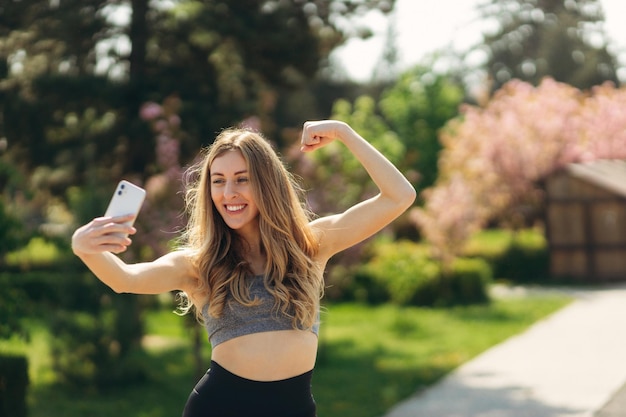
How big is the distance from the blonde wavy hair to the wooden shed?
1883cm

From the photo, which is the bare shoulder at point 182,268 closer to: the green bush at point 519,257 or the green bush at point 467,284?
the green bush at point 467,284

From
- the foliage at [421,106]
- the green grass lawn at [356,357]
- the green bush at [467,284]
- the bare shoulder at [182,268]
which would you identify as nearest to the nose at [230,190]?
the bare shoulder at [182,268]

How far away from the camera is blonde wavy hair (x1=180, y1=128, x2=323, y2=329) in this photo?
3.06 metres

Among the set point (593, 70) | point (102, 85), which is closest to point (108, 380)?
point (102, 85)

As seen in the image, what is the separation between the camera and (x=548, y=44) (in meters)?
50.1

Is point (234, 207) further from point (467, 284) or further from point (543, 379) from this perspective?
point (467, 284)

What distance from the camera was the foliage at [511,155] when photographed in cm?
1839

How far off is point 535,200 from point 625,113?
672 centimetres

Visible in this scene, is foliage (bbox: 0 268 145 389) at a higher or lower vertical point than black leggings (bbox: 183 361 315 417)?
lower

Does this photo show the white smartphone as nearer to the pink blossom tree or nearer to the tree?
the pink blossom tree

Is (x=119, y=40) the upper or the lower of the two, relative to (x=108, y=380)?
upper

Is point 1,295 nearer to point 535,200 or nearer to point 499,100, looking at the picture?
point 535,200

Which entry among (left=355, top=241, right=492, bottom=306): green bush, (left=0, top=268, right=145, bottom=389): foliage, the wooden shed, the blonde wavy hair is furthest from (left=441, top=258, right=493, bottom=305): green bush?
the blonde wavy hair

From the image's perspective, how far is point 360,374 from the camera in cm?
1109
